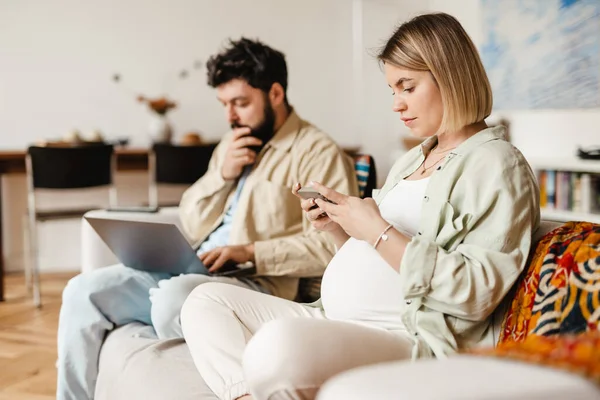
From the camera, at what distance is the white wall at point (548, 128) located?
10.9ft

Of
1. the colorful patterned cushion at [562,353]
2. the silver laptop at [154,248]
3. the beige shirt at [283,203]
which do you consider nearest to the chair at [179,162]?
the beige shirt at [283,203]

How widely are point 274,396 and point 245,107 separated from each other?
1.26 metres

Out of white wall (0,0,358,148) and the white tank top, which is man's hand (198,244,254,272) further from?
white wall (0,0,358,148)

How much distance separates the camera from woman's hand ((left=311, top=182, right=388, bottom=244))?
3.98 ft

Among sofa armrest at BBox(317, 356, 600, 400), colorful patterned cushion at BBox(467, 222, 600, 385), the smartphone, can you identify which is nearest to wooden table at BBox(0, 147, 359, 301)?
the smartphone

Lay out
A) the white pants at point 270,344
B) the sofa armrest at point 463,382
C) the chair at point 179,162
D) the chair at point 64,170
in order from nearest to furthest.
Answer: the sofa armrest at point 463,382 → the white pants at point 270,344 → the chair at point 64,170 → the chair at point 179,162

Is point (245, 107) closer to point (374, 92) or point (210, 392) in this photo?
point (210, 392)

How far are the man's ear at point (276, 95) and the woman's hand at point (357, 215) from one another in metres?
0.85

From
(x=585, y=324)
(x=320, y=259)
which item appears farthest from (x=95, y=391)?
(x=585, y=324)

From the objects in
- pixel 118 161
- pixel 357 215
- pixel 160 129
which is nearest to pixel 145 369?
pixel 357 215

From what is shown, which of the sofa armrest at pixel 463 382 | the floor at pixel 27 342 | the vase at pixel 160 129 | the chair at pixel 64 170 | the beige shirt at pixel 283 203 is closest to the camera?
the sofa armrest at pixel 463 382

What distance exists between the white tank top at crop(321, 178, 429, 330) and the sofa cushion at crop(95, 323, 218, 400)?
0.30 m

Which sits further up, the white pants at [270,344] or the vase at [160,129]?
the vase at [160,129]

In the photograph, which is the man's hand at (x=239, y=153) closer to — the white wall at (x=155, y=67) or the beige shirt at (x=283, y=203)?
the beige shirt at (x=283, y=203)
